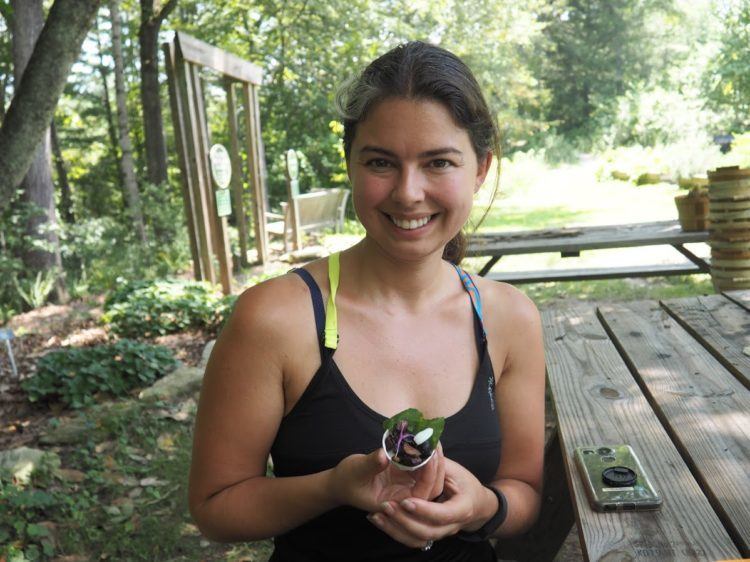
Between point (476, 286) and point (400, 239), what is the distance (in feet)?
1.13

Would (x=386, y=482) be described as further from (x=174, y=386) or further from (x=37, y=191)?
(x=37, y=191)

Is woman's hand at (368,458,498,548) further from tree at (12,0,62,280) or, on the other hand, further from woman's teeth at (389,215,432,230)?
tree at (12,0,62,280)

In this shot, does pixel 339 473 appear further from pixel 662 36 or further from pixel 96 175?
pixel 662 36

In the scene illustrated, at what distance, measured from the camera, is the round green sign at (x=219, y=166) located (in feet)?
24.1

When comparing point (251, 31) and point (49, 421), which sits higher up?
point (251, 31)

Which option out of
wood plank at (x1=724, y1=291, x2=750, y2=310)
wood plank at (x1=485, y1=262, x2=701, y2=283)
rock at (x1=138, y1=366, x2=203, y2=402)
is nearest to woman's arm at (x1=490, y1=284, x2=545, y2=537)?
wood plank at (x1=724, y1=291, x2=750, y2=310)

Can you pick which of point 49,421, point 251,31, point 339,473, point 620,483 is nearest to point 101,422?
point 49,421

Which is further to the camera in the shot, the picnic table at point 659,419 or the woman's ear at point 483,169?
the woman's ear at point 483,169

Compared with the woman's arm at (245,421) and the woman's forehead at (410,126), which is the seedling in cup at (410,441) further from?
the woman's forehead at (410,126)

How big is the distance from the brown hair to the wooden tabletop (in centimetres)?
72

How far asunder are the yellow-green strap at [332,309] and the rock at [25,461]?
2537mm


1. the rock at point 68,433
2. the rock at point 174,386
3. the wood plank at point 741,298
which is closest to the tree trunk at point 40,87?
the rock at point 68,433

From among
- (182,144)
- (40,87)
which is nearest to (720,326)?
(40,87)

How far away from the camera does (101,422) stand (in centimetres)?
420
